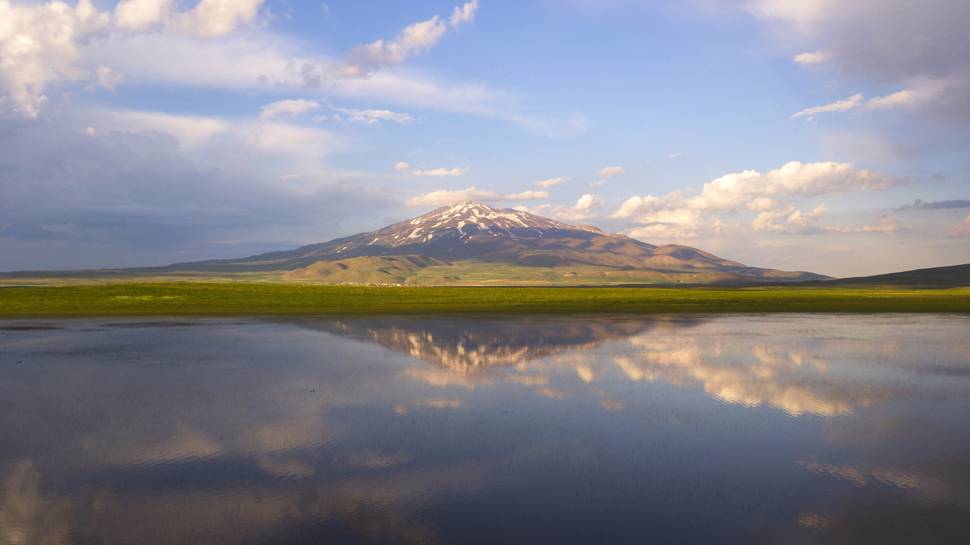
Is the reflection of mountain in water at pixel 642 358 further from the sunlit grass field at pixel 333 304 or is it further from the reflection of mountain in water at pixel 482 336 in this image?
the sunlit grass field at pixel 333 304

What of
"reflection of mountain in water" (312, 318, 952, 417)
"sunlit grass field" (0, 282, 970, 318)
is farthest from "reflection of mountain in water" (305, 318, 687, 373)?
"sunlit grass field" (0, 282, 970, 318)

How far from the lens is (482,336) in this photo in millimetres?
43969

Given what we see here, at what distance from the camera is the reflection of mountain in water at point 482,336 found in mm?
33969

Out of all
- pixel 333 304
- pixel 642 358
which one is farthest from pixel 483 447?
pixel 333 304

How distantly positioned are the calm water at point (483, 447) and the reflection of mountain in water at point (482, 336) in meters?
0.85

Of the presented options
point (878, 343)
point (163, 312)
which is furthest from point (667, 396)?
point (163, 312)

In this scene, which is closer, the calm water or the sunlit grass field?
the calm water

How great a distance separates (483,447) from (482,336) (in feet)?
88.9

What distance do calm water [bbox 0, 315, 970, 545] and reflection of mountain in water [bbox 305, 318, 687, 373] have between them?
33.4 inches

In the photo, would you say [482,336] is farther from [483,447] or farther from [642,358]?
[483,447]

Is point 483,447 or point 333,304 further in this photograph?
point 333,304

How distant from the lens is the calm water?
472 inches

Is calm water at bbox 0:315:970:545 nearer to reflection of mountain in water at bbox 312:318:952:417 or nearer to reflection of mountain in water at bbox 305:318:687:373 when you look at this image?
reflection of mountain in water at bbox 312:318:952:417

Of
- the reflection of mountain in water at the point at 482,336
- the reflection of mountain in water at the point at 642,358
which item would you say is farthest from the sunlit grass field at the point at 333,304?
the reflection of mountain in water at the point at 642,358
